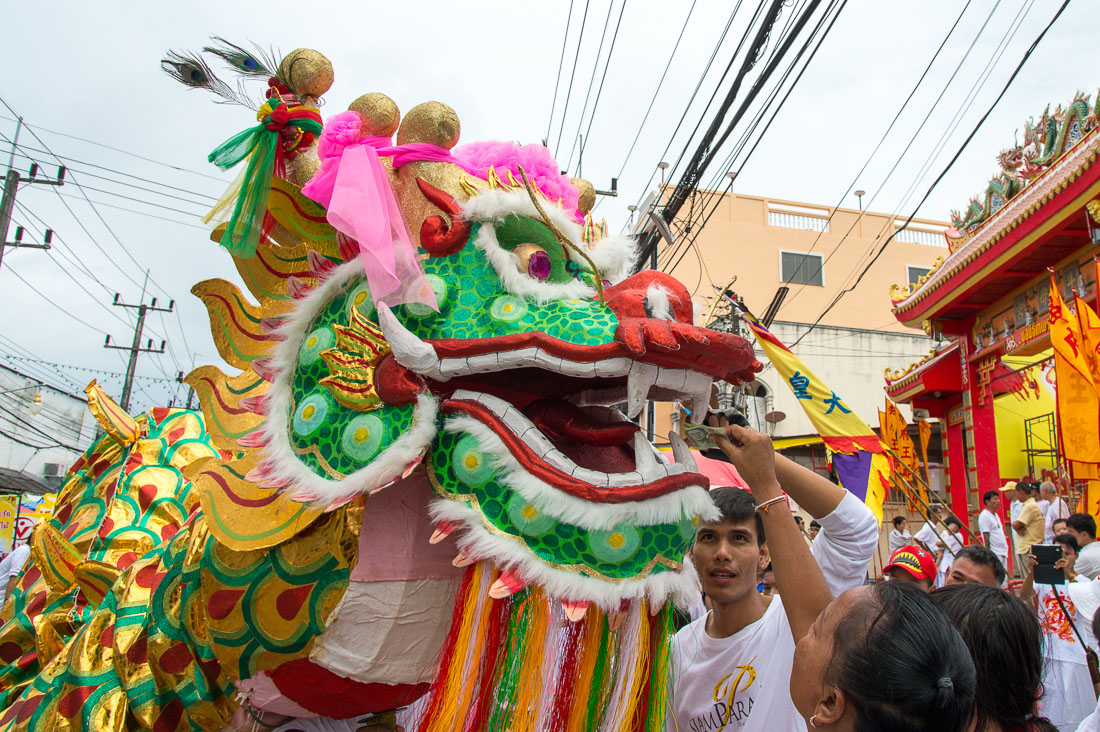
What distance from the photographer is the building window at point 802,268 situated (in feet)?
67.6

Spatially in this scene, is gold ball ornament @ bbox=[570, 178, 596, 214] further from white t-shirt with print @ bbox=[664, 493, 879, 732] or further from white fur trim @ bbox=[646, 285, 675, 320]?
white t-shirt with print @ bbox=[664, 493, 879, 732]

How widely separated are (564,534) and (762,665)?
643 mm

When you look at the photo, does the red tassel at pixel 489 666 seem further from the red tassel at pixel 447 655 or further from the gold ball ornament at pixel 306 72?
the gold ball ornament at pixel 306 72

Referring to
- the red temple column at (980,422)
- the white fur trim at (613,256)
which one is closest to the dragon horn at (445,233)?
the white fur trim at (613,256)

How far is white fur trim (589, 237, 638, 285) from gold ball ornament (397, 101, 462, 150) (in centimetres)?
47

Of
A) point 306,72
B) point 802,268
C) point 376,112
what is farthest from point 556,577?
point 802,268

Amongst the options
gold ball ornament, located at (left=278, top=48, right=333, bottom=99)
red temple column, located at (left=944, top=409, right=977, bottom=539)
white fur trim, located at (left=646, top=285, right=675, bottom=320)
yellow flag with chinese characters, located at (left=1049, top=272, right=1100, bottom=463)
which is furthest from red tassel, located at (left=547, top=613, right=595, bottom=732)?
red temple column, located at (left=944, top=409, right=977, bottom=539)

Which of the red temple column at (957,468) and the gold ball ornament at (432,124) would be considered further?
the red temple column at (957,468)

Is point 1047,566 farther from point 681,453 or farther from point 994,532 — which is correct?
point 994,532

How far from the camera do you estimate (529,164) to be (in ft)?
6.94

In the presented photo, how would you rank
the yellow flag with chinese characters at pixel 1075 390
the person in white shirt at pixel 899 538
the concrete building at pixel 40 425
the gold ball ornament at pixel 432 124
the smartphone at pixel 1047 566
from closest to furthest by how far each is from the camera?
the gold ball ornament at pixel 432 124 < the smartphone at pixel 1047 566 < the yellow flag with chinese characters at pixel 1075 390 < the person in white shirt at pixel 899 538 < the concrete building at pixel 40 425

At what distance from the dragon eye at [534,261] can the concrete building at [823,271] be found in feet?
53.2

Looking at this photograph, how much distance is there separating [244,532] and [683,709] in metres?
1.17

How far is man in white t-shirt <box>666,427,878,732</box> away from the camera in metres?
1.55
